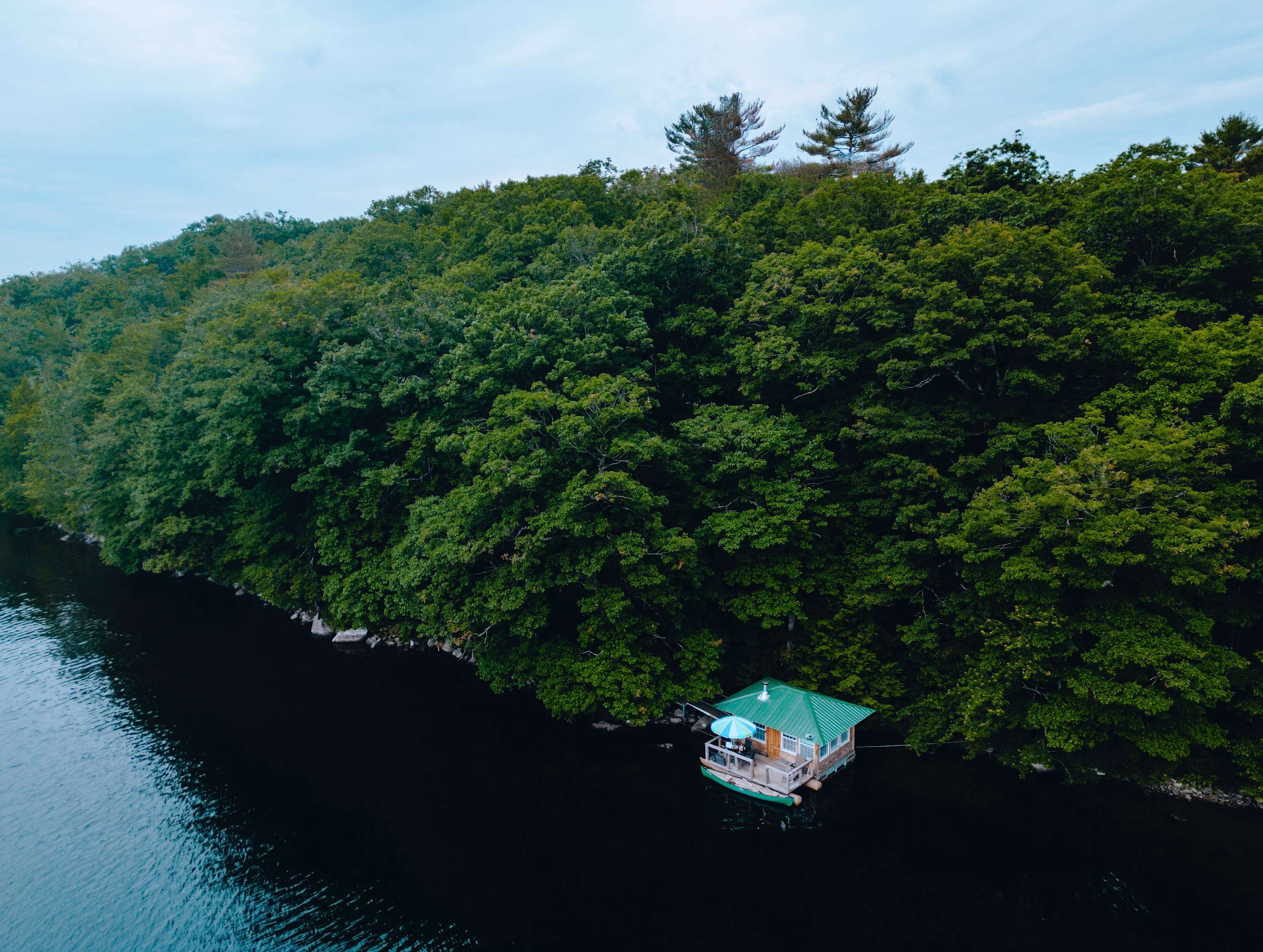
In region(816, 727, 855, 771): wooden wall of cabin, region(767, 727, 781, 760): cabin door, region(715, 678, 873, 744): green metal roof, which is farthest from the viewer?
region(767, 727, 781, 760): cabin door

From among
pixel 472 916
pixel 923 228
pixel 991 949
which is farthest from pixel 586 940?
pixel 923 228

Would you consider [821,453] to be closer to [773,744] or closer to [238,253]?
[773,744]

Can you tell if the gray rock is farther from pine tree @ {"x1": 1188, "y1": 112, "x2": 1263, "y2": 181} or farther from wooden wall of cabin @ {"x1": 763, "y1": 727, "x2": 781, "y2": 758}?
pine tree @ {"x1": 1188, "y1": 112, "x2": 1263, "y2": 181}

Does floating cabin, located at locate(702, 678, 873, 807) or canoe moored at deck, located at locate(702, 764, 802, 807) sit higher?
floating cabin, located at locate(702, 678, 873, 807)

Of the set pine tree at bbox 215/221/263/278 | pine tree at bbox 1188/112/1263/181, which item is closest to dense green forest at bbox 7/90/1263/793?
pine tree at bbox 1188/112/1263/181

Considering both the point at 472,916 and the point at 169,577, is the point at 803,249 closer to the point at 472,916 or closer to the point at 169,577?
the point at 472,916

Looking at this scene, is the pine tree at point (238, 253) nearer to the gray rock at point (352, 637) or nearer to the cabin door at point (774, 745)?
the gray rock at point (352, 637)
